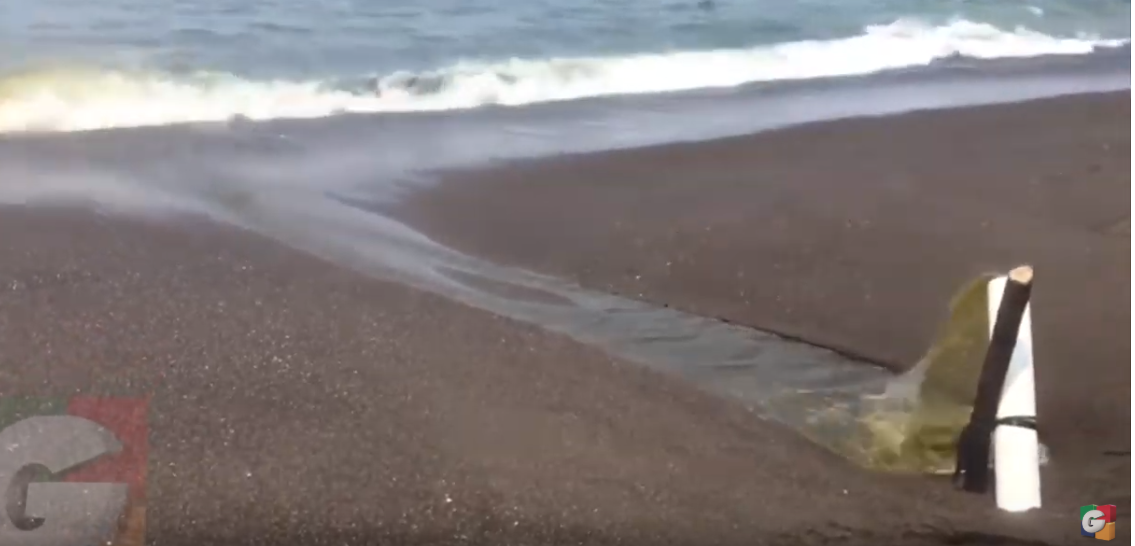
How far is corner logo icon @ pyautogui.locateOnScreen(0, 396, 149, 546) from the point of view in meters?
3.31

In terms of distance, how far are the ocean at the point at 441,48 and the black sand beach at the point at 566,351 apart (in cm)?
279

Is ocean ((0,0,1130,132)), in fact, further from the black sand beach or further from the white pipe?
the white pipe

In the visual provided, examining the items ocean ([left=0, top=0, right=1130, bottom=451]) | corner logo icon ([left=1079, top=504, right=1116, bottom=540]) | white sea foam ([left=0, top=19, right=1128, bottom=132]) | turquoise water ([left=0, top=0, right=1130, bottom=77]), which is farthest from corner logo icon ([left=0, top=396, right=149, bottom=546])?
turquoise water ([left=0, top=0, right=1130, bottom=77])

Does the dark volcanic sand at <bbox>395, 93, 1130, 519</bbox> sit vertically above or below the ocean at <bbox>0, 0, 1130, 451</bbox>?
below

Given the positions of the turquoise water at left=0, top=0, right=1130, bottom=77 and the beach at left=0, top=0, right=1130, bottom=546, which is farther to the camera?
the turquoise water at left=0, top=0, right=1130, bottom=77

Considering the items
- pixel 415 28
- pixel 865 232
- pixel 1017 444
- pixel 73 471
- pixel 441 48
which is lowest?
pixel 73 471

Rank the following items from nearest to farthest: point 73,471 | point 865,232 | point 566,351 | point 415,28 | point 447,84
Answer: point 73,471, point 566,351, point 865,232, point 447,84, point 415,28

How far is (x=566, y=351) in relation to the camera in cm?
438

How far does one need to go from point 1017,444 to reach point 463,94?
6.78m

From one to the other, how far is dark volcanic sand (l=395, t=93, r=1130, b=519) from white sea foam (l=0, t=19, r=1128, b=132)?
246 cm

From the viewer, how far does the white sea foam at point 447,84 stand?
27.1ft

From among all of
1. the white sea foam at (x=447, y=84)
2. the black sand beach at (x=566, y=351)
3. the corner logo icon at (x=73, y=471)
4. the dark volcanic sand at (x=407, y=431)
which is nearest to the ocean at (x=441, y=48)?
the white sea foam at (x=447, y=84)

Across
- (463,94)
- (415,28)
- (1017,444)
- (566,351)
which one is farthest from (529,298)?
(415,28)

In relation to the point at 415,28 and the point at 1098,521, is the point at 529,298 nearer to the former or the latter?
the point at 1098,521
